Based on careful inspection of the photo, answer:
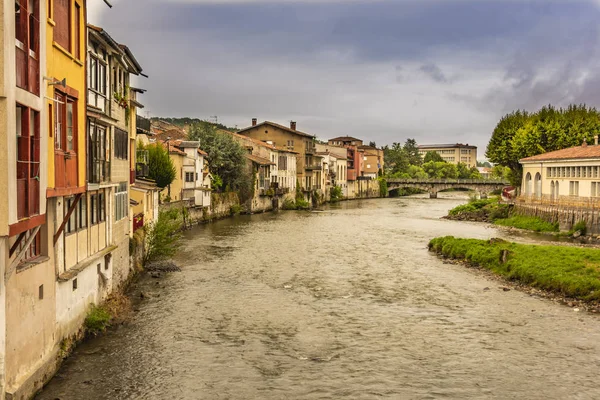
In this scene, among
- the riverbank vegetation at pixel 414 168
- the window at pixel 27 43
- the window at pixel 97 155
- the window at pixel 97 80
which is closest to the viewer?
the window at pixel 27 43

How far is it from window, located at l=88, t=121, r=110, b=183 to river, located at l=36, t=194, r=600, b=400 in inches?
185

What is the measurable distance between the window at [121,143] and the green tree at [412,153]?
473 feet

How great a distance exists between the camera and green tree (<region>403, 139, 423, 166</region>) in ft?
570

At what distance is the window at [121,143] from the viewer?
2192 centimetres

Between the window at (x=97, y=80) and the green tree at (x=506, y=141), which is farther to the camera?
the green tree at (x=506, y=141)

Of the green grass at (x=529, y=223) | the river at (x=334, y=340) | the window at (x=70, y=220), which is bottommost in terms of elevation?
the river at (x=334, y=340)

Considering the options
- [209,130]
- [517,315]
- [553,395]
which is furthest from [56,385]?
[209,130]

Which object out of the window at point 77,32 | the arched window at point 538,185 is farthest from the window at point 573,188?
the window at point 77,32

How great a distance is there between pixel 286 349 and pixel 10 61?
Answer: 11.4 meters

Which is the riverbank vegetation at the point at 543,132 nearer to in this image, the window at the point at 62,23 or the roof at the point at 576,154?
the roof at the point at 576,154

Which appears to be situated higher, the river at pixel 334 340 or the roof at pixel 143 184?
the roof at pixel 143 184

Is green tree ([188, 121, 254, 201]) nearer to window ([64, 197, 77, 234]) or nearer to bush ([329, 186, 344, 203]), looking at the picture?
bush ([329, 186, 344, 203])

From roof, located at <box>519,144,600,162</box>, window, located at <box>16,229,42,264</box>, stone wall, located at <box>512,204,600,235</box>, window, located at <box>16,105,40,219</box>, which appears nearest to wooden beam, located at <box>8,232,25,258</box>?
window, located at <box>16,229,42,264</box>

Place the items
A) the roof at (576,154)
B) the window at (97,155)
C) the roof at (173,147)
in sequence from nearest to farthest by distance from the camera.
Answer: the window at (97,155) → the roof at (173,147) → the roof at (576,154)
